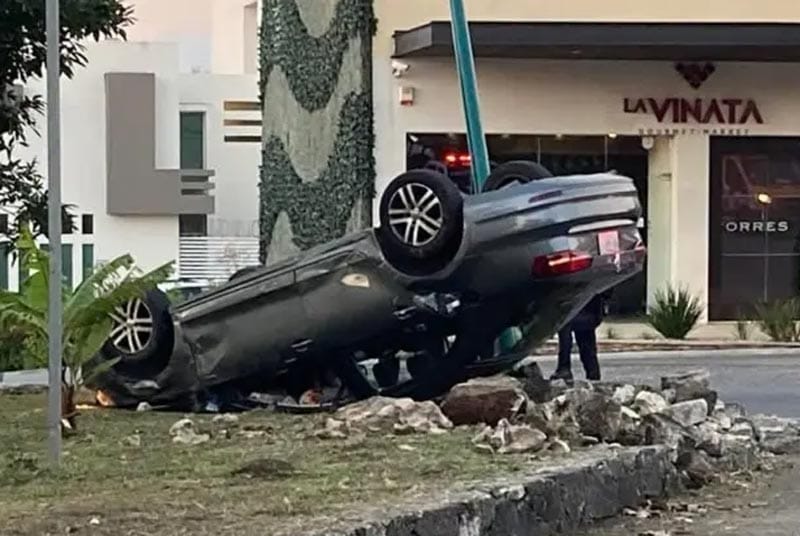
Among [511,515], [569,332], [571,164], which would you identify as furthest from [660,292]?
[511,515]

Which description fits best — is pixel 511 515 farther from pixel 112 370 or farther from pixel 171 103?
pixel 171 103

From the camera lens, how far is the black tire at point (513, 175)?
1199cm

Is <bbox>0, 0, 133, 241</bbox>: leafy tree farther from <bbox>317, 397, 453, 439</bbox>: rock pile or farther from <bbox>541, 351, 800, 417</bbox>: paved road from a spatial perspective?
<bbox>541, 351, 800, 417</bbox>: paved road

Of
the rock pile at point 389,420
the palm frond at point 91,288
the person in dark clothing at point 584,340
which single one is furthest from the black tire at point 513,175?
the person in dark clothing at point 584,340

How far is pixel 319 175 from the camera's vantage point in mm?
25141

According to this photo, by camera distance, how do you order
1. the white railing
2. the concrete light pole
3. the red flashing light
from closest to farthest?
the concrete light pole → the red flashing light → the white railing

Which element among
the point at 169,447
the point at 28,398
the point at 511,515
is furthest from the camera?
the point at 28,398

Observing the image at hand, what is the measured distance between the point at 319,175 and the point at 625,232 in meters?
14.1

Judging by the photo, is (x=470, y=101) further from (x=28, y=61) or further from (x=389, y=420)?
(x=389, y=420)

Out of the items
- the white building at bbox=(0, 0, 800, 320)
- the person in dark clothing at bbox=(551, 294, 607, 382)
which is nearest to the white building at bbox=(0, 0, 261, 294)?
the white building at bbox=(0, 0, 800, 320)

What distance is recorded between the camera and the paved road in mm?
16375

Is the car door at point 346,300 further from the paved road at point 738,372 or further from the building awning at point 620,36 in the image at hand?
the building awning at point 620,36

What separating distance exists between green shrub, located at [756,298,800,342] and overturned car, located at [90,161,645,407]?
13.5 meters

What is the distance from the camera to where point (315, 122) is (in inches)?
978
